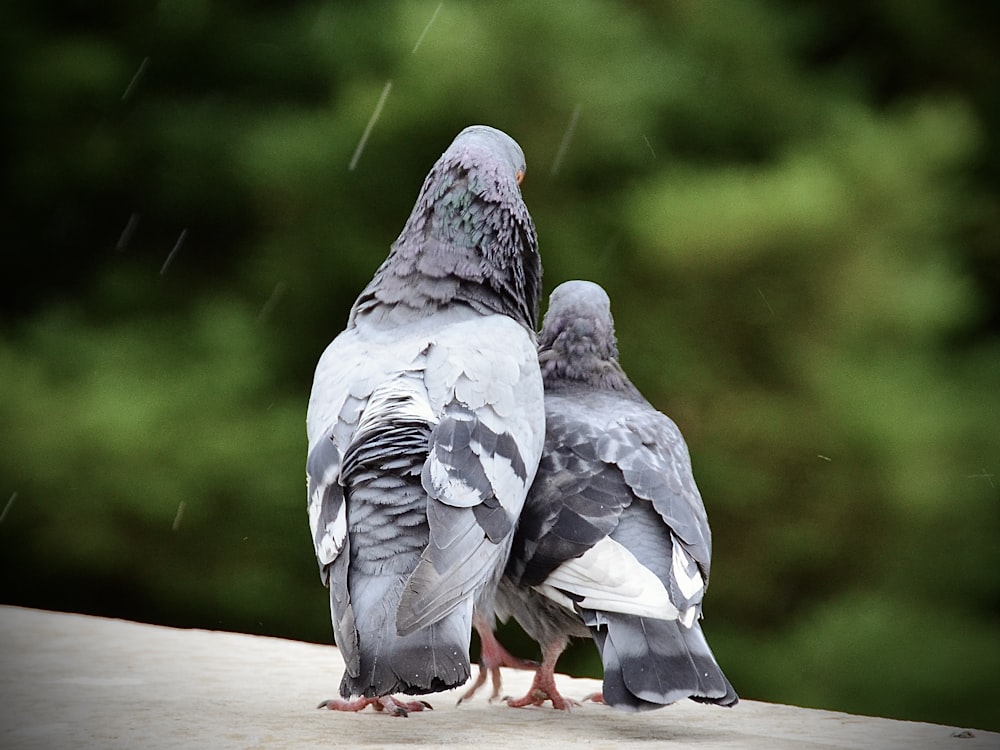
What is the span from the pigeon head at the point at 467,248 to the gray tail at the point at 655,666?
0.89 metres

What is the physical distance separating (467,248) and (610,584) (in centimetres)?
96

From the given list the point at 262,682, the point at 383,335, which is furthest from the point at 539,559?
the point at 262,682

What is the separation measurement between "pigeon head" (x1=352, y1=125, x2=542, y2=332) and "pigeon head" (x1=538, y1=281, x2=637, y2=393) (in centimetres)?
8

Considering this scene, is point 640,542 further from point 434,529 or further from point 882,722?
point 882,722

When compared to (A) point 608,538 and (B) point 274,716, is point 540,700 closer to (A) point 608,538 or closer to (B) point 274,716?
(A) point 608,538

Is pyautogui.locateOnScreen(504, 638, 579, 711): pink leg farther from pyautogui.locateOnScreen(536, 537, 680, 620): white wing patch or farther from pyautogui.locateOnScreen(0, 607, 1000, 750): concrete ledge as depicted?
pyautogui.locateOnScreen(536, 537, 680, 620): white wing patch

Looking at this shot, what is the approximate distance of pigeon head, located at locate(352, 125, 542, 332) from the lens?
10.1ft

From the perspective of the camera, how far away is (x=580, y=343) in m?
3.22

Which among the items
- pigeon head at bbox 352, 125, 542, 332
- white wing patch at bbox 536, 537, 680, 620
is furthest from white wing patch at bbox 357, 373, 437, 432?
white wing patch at bbox 536, 537, 680, 620

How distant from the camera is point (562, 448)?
2.95 m

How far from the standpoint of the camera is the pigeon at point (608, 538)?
2539 millimetres

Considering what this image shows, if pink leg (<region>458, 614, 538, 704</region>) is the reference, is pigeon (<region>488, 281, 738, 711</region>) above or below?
above

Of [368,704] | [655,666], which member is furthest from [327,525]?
[655,666]

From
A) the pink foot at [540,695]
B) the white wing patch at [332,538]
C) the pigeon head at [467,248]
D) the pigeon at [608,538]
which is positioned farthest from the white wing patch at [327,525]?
the pink foot at [540,695]
